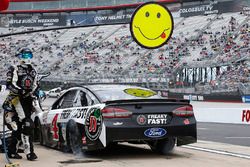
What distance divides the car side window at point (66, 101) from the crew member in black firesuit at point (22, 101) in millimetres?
1098

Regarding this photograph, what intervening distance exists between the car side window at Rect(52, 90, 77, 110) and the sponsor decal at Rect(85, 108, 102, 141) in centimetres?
104

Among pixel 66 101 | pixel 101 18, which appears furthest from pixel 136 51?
pixel 66 101

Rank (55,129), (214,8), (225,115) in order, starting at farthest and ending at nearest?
(214,8) < (225,115) < (55,129)

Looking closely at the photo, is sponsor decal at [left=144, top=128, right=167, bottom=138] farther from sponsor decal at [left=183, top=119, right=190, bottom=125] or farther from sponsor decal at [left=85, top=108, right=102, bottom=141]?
sponsor decal at [left=85, top=108, right=102, bottom=141]

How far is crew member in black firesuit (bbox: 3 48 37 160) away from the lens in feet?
23.3

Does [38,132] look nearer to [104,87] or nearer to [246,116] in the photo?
[104,87]

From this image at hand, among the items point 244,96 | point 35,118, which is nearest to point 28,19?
point 244,96

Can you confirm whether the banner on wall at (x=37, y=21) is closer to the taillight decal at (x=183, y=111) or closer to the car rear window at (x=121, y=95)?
the car rear window at (x=121, y=95)

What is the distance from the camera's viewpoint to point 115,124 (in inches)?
272

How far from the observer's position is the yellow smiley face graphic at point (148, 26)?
8.09m

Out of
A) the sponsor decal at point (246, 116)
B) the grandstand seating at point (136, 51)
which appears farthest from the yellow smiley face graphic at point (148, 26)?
the grandstand seating at point (136, 51)

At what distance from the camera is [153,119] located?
710cm

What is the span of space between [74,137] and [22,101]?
969 millimetres

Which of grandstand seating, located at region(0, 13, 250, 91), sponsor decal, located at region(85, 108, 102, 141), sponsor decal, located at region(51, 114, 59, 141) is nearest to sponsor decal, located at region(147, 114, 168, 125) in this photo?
sponsor decal, located at region(85, 108, 102, 141)
